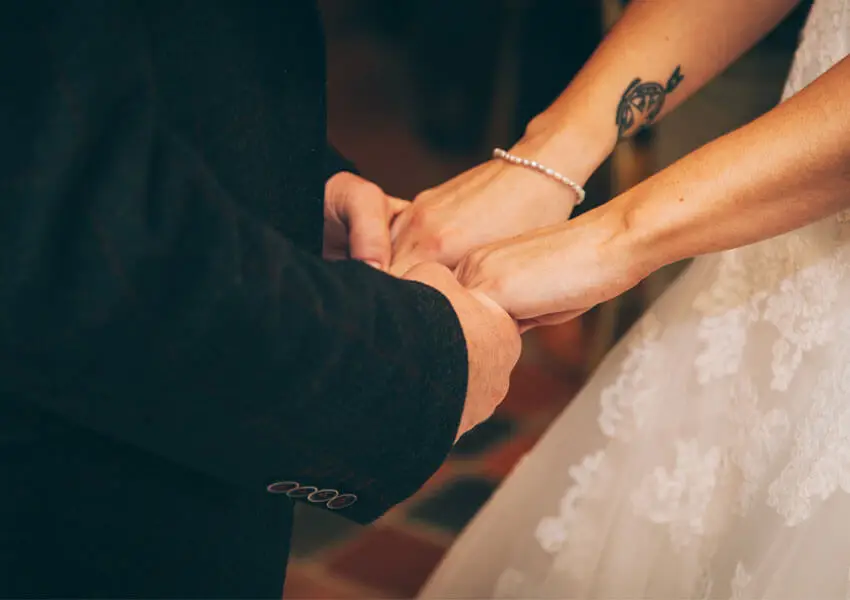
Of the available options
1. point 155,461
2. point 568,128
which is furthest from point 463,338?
point 568,128

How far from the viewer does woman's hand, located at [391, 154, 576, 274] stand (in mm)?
891

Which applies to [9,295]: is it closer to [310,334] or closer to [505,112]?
[310,334]

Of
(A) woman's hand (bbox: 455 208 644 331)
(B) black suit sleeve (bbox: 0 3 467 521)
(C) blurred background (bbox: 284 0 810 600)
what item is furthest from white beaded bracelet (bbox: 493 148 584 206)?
(C) blurred background (bbox: 284 0 810 600)

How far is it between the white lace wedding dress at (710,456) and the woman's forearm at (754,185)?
0.32ft

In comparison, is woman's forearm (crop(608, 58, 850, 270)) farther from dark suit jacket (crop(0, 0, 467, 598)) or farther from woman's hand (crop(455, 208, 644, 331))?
dark suit jacket (crop(0, 0, 467, 598))

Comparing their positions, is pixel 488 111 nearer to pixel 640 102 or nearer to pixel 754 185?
pixel 640 102

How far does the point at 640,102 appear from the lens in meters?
0.91

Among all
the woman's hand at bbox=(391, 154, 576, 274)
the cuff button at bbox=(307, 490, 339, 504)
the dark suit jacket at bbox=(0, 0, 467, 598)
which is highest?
the woman's hand at bbox=(391, 154, 576, 274)

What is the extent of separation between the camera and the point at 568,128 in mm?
910

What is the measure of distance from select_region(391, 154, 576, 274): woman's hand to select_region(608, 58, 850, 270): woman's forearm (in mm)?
178

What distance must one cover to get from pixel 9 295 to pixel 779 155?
23.1 inches

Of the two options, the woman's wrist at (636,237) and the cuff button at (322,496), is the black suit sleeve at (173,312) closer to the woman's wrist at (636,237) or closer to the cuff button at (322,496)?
the cuff button at (322,496)

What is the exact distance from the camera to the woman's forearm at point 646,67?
2.93 feet

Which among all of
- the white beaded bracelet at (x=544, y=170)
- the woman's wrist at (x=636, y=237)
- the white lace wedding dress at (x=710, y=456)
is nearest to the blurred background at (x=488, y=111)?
the white lace wedding dress at (x=710, y=456)
